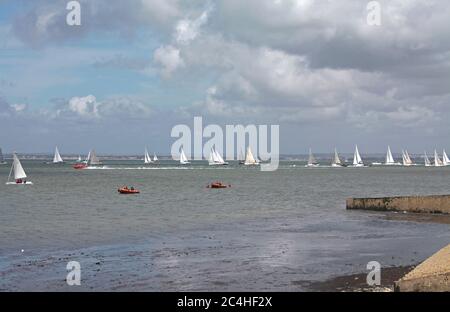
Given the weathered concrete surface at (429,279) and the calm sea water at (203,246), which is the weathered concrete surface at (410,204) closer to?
the calm sea water at (203,246)

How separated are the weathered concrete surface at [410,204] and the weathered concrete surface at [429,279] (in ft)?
107

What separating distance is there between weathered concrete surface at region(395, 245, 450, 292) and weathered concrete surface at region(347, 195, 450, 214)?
32.7 metres

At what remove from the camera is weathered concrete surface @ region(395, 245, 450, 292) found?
824 inches

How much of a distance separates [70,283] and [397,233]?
24.6 m

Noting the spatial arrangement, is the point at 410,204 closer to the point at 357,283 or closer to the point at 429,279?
the point at 357,283

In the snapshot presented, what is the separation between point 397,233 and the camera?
43406 millimetres

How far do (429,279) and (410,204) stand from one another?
37.2 meters

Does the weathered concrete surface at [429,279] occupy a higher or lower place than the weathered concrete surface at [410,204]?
lower

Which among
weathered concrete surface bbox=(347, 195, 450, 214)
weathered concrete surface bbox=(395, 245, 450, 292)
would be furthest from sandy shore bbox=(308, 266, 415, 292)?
weathered concrete surface bbox=(347, 195, 450, 214)

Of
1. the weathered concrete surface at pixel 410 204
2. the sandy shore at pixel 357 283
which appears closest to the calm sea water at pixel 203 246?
the sandy shore at pixel 357 283

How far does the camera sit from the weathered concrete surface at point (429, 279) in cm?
2092

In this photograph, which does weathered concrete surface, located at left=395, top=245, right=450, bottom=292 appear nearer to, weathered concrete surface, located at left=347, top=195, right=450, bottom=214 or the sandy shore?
the sandy shore
